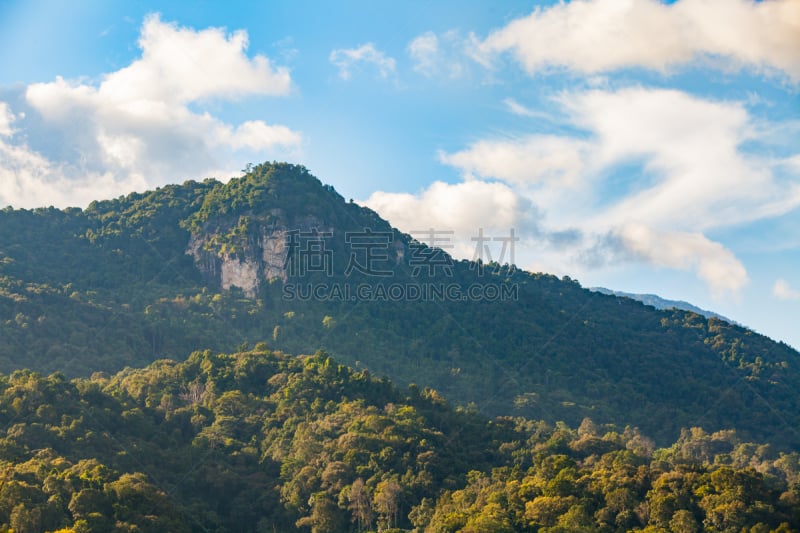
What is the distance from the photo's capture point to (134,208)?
13275 centimetres

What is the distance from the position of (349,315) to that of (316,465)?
47408 millimetres

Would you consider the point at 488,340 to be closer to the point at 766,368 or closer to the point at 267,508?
the point at 766,368

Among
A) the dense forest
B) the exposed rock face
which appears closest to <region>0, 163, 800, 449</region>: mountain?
the exposed rock face

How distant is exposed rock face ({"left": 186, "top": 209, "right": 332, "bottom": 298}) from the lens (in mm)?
113750

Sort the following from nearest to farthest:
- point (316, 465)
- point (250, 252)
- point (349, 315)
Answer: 1. point (316, 465)
2. point (349, 315)
3. point (250, 252)

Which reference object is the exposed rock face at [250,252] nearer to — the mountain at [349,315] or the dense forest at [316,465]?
the mountain at [349,315]

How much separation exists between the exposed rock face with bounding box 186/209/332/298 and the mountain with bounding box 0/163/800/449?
202 mm

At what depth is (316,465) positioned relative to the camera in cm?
6059

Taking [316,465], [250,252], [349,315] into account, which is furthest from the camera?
[250,252]

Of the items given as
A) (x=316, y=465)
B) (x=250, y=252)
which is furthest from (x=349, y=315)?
(x=316, y=465)

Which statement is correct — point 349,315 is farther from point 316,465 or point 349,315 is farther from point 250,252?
point 316,465

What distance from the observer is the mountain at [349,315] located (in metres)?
94.6

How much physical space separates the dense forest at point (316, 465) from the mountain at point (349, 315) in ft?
48.5

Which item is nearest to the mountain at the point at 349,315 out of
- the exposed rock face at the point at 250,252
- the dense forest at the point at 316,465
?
the exposed rock face at the point at 250,252
